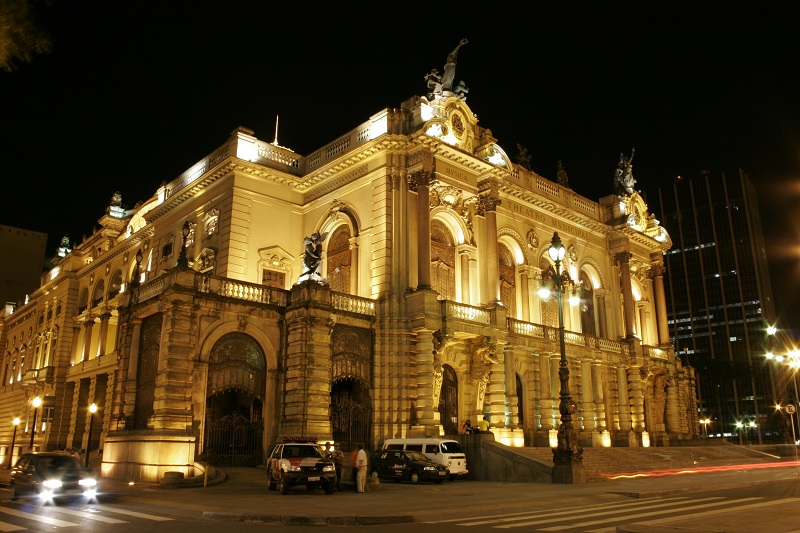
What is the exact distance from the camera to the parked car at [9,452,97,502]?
691 inches

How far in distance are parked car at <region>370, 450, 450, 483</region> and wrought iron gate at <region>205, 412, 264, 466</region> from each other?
19.3 feet

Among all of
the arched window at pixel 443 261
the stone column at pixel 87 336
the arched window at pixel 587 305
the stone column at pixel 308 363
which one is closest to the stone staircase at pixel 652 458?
the stone column at pixel 308 363

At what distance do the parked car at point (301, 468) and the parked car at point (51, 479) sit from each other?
5.17 meters

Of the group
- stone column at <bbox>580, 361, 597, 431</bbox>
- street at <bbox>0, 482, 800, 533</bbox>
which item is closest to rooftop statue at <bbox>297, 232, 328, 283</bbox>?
street at <bbox>0, 482, 800, 533</bbox>

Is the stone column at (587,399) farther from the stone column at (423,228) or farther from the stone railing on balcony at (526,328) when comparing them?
the stone column at (423,228)

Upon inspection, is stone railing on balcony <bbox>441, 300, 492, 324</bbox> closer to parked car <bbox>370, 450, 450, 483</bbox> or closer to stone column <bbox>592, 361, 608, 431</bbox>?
parked car <bbox>370, 450, 450, 483</bbox>

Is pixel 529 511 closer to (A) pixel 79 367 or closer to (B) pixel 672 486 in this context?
(B) pixel 672 486

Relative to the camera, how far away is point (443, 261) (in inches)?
1391

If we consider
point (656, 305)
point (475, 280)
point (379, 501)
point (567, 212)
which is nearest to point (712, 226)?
point (656, 305)

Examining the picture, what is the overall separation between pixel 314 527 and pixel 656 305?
1716 inches

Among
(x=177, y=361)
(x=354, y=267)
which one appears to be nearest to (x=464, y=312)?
(x=354, y=267)

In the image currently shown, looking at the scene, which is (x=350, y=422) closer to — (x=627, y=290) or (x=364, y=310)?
(x=364, y=310)

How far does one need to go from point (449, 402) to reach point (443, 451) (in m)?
7.54

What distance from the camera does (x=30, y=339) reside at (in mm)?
59031
